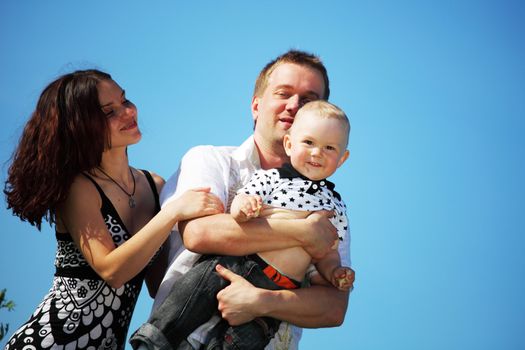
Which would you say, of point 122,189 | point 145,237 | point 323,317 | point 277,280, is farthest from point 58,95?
point 323,317

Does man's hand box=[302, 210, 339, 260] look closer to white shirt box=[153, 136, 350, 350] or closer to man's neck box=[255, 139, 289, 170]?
white shirt box=[153, 136, 350, 350]

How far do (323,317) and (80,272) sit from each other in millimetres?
1650

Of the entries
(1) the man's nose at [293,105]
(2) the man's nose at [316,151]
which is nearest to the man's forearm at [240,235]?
(2) the man's nose at [316,151]

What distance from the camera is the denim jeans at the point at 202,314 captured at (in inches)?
121

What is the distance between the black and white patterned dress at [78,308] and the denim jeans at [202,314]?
0.77m

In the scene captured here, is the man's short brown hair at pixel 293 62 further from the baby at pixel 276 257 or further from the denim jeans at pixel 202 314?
the denim jeans at pixel 202 314

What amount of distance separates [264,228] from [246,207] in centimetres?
17

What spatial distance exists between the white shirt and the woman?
0.58 feet

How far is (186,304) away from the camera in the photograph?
3.12m

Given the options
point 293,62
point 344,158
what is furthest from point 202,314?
point 293,62

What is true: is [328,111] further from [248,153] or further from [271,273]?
[271,273]

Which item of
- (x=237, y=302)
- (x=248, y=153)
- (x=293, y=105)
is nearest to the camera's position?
(x=237, y=302)

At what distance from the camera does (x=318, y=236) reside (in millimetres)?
3359

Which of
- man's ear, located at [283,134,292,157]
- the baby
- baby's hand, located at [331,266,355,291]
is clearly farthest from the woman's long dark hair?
baby's hand, located at [331,266,355,291]
